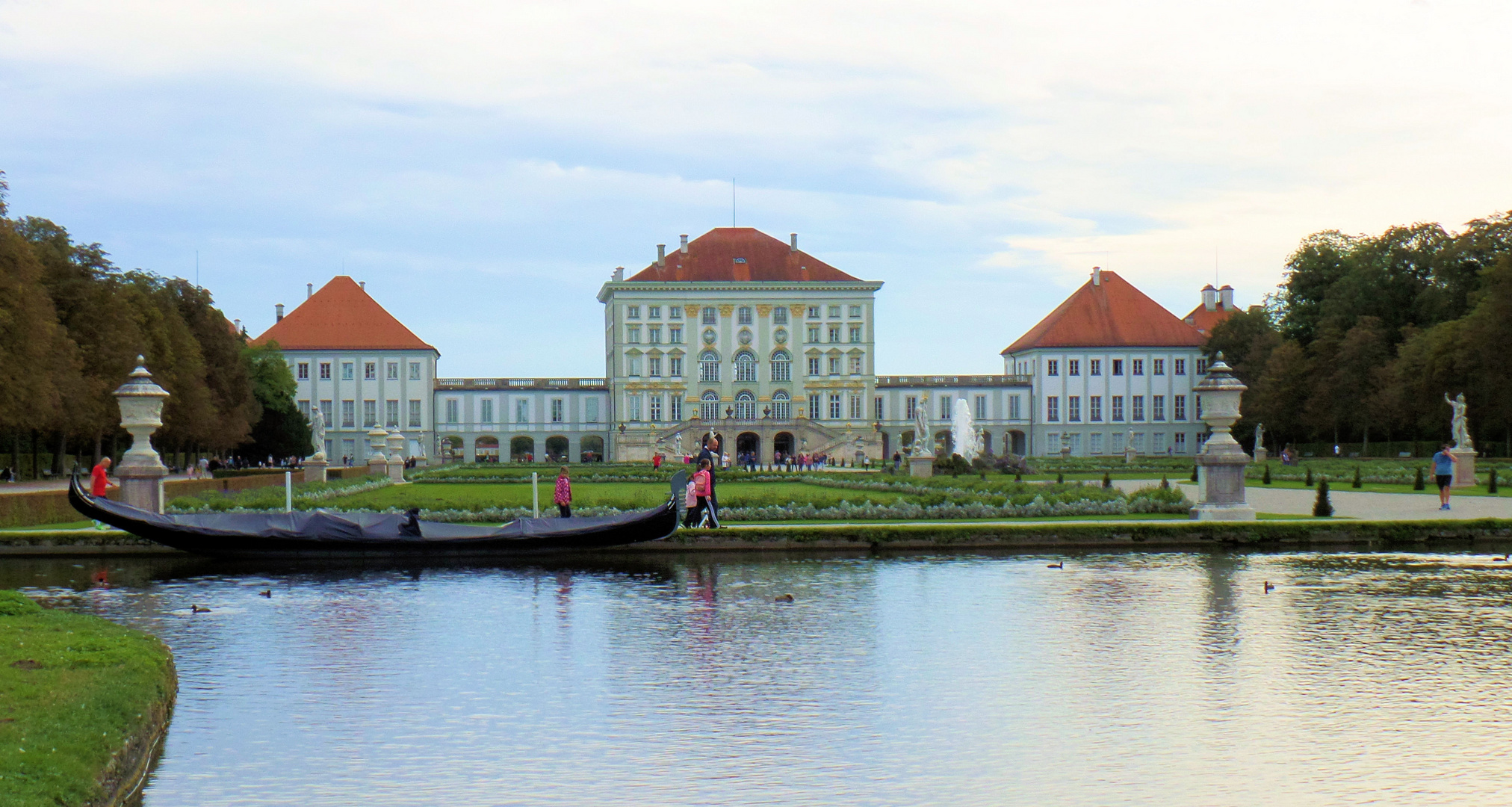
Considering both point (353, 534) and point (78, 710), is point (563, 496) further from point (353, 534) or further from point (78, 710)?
point (78, 710)

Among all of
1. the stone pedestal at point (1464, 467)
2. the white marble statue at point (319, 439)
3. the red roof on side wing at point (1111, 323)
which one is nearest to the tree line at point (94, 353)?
the white marble statue at point (319, 439)

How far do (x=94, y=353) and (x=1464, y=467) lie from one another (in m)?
38.3

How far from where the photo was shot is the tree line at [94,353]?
117 feet

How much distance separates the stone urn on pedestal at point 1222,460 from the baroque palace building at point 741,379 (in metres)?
64.8

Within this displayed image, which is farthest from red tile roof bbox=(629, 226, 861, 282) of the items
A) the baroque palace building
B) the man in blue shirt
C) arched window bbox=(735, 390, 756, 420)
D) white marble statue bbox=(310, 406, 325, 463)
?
the man in blue shirt

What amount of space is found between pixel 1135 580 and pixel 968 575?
174 centimetres

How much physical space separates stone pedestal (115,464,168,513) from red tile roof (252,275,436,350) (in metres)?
68.5

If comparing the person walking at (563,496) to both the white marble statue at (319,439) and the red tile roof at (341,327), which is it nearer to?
the white marble statue at (319,439)

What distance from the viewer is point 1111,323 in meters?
90.2

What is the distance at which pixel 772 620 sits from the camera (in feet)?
39.5

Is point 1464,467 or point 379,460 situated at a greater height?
point 379,460

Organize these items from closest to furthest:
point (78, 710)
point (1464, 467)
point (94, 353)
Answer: point (78, 710), point (1464, 467), point (94, 353)

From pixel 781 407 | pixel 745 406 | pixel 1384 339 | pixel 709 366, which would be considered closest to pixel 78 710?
pixel 1384 339

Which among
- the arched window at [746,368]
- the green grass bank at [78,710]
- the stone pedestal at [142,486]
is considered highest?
the arched window at [746,368]
